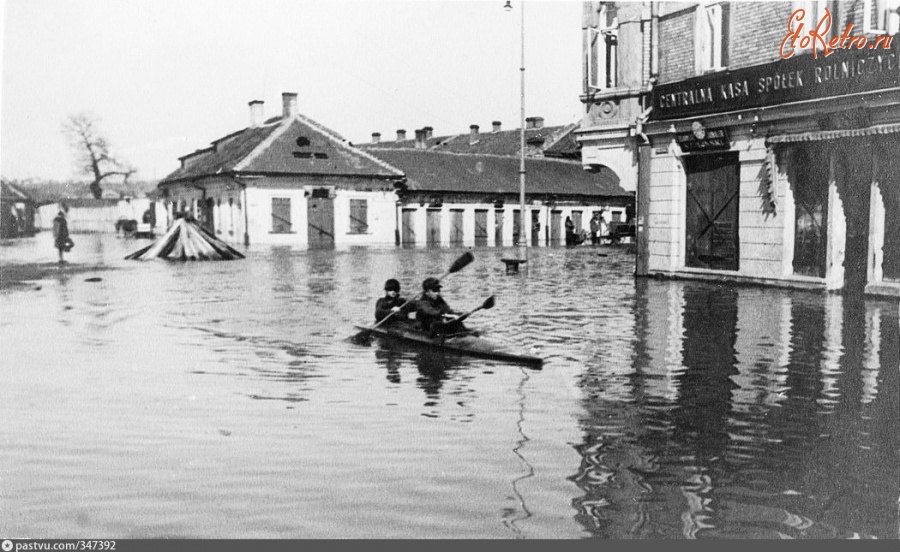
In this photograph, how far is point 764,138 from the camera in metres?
17.7

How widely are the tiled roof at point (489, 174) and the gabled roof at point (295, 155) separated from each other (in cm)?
334

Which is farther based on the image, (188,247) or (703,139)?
(188,247)

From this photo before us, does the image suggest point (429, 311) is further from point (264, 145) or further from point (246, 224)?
point (264, 145)

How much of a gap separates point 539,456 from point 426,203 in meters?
41.7

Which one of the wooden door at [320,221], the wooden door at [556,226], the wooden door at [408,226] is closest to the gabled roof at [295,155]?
the wooden door at [320,221]

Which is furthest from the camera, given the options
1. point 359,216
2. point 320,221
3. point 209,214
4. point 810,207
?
point 209,214

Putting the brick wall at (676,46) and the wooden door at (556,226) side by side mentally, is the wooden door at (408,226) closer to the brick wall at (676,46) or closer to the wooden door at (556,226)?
the wooden door at (556,226)

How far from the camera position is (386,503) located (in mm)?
4844

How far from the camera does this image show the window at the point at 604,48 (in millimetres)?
21203

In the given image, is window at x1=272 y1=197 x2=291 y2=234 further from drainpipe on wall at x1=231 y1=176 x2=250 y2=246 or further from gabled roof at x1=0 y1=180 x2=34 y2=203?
gabled roof at x1=0 y1=180 x2=34 y2=203

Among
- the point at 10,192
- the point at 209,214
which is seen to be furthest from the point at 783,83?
the point at 209,214

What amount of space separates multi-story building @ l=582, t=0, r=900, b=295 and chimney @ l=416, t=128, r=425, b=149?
139ft

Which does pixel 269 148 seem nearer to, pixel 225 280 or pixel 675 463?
pixel 225 280

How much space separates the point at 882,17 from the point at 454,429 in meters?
12.4
